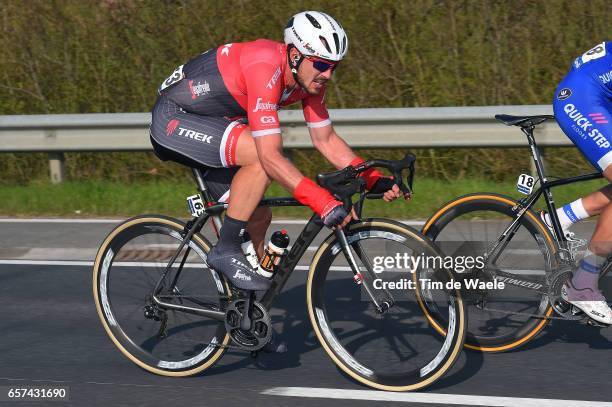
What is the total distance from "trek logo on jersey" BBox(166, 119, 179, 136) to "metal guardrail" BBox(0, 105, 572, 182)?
184 inches

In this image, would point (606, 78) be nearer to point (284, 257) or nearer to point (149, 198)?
point (284, 257)

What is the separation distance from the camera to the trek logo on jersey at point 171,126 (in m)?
5.03

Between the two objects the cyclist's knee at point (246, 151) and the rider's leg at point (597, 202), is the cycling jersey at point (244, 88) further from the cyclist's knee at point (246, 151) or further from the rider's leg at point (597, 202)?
the rider's leg at point (597, 202)

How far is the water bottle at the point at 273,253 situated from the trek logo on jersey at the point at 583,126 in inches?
70.3

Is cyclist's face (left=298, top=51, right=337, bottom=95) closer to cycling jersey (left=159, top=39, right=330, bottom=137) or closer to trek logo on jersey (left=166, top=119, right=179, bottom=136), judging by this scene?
cycling jersey (left=159, top=39, right=330, bottom=137)

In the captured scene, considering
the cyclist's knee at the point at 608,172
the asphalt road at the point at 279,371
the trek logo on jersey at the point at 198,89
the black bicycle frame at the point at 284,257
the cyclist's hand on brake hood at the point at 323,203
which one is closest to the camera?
the cyclist's hand on brake hood at the point at 323,203

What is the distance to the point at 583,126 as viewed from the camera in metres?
5.41

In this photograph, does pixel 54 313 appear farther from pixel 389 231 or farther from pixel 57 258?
pixel 389 231

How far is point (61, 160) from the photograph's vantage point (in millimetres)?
10805

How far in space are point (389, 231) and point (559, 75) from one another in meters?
7.23

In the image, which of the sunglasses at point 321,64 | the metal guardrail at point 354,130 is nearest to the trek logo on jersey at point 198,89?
the sunglasses at point 321,64

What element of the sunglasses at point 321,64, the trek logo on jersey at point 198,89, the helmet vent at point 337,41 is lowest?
the trek logo on jersey at point 198,89

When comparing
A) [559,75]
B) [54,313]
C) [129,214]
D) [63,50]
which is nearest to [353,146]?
[129,214]

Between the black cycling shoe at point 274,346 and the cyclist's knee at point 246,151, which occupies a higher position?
the cyclist's knee at point 246,151
